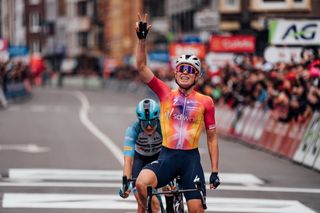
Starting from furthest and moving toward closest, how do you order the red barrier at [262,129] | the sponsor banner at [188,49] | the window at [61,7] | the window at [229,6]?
the window at [61,7], the window at [229,6], the sponsor banner at [188,49], the red barrier at [262,129]

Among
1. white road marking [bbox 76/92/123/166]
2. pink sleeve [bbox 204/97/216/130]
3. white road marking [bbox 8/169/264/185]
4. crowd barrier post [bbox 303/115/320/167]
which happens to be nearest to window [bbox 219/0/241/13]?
white road marking [bbox 76/92/123/166]

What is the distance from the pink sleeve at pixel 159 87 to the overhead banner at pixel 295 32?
15793 mm

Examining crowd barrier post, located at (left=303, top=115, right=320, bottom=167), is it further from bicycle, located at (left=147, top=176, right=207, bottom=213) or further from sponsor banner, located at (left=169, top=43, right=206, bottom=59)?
sponsor banner, located at (left=169, top=43, right=206, bottom=59)

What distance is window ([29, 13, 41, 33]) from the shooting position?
5792 inches

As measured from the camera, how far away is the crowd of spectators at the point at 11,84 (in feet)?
175

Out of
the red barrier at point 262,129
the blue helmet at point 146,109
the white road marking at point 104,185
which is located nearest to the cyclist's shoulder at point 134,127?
the blue helmet at point 146,109

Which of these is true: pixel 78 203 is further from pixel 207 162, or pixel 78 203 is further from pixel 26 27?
pixel 26 27

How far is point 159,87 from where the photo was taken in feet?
35.1

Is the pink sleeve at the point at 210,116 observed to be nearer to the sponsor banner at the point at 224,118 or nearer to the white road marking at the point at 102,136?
the white road marking at the point at 102,136

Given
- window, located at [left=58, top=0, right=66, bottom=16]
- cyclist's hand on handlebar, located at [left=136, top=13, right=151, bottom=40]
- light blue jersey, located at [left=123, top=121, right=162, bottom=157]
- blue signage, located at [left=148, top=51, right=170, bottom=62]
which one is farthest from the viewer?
window, located at [left=58, top=0, right=66, bottom=16]

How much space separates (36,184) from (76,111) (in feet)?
99.2

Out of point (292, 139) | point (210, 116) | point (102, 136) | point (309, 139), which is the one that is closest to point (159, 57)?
point (102, 136)

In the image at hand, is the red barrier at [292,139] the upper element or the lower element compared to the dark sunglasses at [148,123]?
lower

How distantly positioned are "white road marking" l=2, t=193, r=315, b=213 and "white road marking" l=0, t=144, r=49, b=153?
935 centimetres
